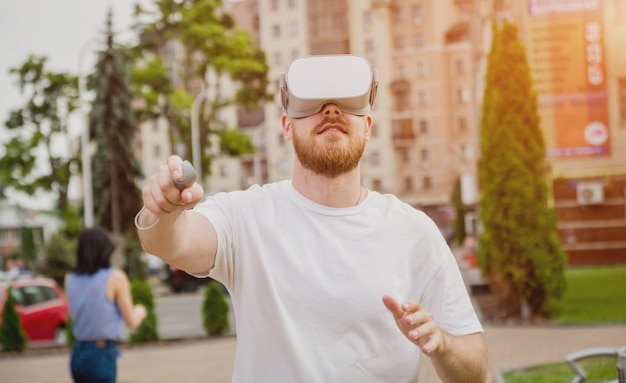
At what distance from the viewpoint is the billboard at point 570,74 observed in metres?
26.2

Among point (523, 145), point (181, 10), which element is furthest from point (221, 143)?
point (523, 145)

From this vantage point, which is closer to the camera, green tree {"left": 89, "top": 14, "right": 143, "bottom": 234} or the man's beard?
the man's beard

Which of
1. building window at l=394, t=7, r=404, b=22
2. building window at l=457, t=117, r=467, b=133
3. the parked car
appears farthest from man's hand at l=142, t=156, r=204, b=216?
building window at l=394, t=7, r=404, b=22

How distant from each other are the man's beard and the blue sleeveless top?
3.58 m

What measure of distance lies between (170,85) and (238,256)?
37734 mm

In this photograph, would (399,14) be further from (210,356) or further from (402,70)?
(210,356)

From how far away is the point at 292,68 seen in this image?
268 centimetres

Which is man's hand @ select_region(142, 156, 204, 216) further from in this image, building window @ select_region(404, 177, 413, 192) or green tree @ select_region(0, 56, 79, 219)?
building window @ select_region(404, 177, 413, 192)

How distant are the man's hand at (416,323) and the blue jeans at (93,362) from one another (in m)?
3.82

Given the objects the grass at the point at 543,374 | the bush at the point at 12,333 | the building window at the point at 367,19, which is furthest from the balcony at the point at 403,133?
the grass at the point at 543,374

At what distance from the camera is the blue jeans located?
18.9ft

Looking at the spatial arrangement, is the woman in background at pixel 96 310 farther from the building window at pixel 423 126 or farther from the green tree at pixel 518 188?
the building window at pixel 423 126

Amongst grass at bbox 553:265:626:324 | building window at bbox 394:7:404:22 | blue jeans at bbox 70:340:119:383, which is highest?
building window at bbox 394:7:404:22

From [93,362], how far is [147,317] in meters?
10.9
